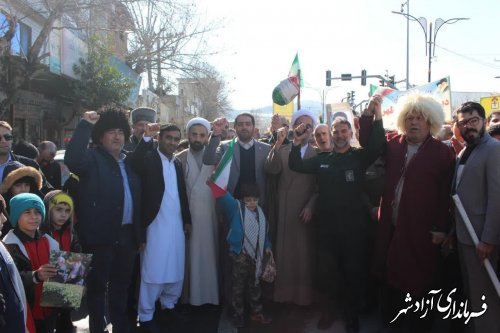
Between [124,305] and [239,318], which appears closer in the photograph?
[124,305]

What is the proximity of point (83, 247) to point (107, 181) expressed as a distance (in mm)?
591

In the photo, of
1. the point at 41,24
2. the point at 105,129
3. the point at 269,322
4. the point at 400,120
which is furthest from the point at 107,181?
the point at 41,24

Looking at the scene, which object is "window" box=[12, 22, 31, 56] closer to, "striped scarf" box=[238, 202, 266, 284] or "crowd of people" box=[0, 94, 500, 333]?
"crowd of people" box=[0, 94, 500, 333]

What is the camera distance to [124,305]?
13.5ft

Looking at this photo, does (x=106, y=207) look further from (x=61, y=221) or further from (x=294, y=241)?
(x=294, y=241)

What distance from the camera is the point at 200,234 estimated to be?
15.7ft

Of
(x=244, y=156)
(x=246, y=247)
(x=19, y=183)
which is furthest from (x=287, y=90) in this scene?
(x=19, y=183)

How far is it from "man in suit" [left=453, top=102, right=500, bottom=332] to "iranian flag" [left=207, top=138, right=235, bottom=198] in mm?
2068

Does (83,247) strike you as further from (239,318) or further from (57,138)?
(57,138)

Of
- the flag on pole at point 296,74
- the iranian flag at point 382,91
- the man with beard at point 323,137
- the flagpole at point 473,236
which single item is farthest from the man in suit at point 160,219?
the flag on pole at point 296,74

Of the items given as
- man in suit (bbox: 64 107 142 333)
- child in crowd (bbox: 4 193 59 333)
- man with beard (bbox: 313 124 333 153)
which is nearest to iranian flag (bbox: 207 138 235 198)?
man in suit (bbox: 64 107 142 333)

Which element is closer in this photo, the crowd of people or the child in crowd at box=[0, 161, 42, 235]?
the crowd of people

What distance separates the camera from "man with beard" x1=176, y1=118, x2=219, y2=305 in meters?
4.77

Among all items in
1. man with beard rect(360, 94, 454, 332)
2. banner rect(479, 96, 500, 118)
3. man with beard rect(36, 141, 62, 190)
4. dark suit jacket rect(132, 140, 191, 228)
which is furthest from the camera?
banner rect(479, 96, 500, 118)
